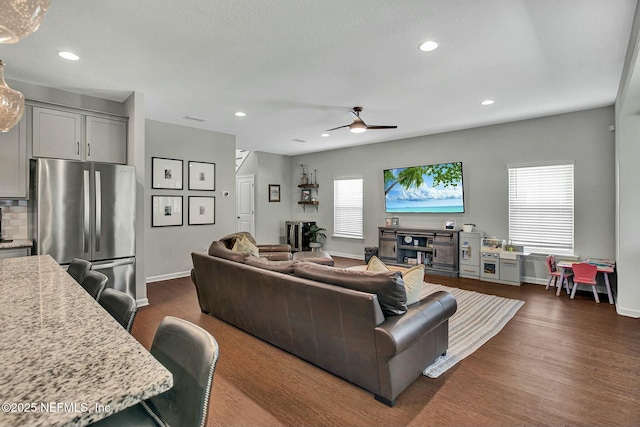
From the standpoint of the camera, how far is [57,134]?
3926 millimetres

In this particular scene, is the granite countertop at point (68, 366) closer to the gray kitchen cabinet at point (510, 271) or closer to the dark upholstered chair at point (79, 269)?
the dark upholstered chair at point (79, 269)

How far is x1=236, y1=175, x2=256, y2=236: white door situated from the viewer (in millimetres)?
8461

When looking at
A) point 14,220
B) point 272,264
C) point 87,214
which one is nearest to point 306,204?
point 87,214

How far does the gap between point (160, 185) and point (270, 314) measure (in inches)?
150

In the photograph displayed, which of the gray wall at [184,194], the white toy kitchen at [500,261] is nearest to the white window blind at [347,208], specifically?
the gray wall at [184,194]

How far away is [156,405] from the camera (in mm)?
1008

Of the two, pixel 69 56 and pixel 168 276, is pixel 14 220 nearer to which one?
pixel 69 56

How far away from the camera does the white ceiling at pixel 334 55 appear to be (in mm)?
2369

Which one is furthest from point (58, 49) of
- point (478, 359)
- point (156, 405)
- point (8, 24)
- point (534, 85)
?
point (534, 85)

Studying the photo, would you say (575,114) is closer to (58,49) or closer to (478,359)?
(478,359)

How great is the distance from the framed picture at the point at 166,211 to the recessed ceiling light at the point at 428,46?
469cm

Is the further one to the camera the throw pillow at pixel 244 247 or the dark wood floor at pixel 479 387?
the throw pillow at pixel 244 247

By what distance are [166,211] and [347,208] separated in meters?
4.15

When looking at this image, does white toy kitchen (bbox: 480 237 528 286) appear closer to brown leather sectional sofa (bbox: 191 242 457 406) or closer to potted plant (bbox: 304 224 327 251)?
brown leather sectional sofa (bbox: 191 242 457 406)
